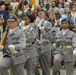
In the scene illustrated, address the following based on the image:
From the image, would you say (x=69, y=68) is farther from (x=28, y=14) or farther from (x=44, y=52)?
(x=28, y=14)

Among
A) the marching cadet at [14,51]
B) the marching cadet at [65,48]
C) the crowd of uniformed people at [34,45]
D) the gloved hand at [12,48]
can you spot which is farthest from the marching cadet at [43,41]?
the gloved hand at [12,48]

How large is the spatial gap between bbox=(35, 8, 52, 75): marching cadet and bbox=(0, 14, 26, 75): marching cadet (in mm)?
1174

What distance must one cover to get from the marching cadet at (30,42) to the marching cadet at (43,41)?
0.23m

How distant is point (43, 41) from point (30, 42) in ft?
1.95

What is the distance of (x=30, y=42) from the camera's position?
7.67m

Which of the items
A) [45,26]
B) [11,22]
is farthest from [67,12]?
[11,22]

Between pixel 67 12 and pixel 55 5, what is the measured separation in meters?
1.80

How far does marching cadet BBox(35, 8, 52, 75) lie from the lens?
8062 millimetres

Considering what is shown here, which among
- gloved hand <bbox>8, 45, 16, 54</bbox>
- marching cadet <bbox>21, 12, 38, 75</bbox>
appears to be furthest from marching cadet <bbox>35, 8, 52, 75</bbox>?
gloved hand <bbox>8, 45, 16, 54</bbox>

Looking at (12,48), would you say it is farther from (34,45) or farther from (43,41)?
(43,41)

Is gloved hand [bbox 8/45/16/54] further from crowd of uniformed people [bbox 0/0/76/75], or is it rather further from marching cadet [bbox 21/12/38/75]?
marching cadet [bbox 21/12/38/75]

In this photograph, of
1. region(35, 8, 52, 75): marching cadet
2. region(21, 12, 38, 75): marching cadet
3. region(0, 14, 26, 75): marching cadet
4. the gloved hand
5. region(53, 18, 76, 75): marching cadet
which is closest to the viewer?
the gloved hand

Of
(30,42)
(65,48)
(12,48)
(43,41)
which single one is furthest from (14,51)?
(43,41)

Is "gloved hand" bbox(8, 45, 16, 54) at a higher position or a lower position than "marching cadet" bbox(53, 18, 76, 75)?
higher
